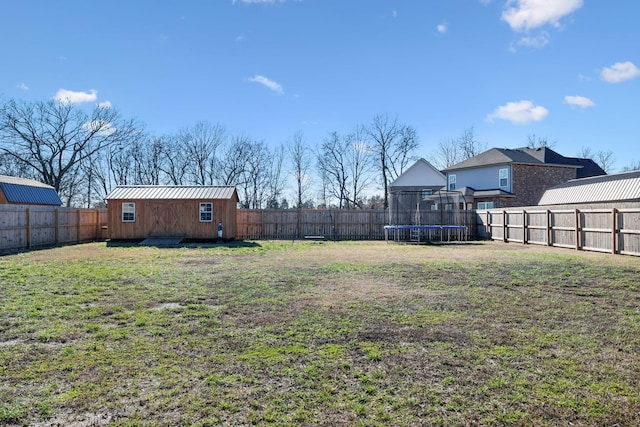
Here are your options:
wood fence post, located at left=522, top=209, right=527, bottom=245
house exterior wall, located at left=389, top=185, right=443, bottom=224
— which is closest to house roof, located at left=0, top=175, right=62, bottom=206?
house exterior wall, located at left=389, top=185, right=443, bottom=224

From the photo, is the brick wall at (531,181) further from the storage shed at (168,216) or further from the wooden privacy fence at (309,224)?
the storage shed at (168,216)

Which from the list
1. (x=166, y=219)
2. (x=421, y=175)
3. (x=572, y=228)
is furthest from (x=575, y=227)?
(x=421, y=175)

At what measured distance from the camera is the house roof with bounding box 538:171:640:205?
59.7 ft

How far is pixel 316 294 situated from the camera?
6.83 m

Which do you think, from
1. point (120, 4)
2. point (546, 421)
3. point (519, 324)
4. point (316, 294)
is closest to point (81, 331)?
point (316, 294)

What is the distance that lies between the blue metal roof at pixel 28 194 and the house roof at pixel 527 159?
1106 inches

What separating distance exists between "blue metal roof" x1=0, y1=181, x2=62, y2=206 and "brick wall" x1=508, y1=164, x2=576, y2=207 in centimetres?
2932

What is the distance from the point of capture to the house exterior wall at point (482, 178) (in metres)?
27.8

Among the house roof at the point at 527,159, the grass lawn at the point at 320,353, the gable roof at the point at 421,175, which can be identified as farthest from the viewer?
the gable roof at the point at 421,175

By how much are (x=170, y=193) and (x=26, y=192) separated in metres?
10.7

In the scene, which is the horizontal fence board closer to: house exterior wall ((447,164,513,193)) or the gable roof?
house exterior wall ((447,164,513,193))

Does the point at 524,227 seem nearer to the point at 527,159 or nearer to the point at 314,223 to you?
the point at 314,223

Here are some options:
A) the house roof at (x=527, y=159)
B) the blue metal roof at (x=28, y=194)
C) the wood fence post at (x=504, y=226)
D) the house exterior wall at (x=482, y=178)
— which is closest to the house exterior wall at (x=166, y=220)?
the blue metal roof at (x=28, y=194)

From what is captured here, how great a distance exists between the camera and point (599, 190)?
66.1 feet
